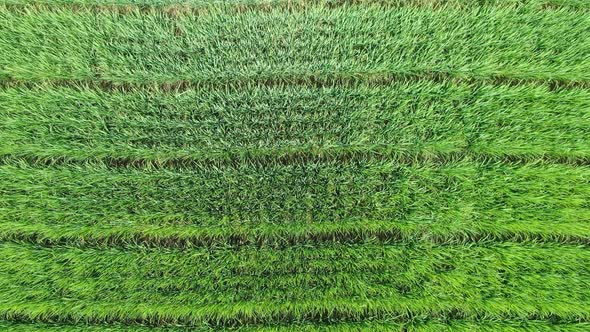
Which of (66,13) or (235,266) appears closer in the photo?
(235,266)

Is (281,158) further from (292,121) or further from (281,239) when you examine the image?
(281,239)

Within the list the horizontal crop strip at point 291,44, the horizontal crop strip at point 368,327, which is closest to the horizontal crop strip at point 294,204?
the horizontal crop strip at point 368,327

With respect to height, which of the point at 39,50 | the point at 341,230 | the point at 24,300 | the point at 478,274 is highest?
the point at 39,50

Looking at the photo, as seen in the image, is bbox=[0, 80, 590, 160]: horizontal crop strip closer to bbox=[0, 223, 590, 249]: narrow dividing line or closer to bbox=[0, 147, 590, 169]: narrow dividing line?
bbox=[0, 147, 590, 169]: narrow dividing line

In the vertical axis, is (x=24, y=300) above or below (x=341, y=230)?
below

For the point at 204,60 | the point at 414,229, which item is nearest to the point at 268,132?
the point at 204,60

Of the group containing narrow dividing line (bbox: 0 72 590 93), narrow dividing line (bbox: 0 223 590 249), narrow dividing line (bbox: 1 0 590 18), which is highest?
narrow dividing line (bbox: 1 0 590 18)

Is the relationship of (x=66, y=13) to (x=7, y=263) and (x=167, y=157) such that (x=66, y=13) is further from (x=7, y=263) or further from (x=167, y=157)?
(x=7, y=263)

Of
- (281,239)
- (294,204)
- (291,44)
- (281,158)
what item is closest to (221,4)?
(291,44)

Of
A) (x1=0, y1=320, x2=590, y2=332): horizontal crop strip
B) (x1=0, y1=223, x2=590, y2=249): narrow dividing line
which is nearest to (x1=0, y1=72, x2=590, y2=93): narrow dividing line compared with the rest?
(x1=0, y1=223, x2=590, y2=249): narrow dividing line
